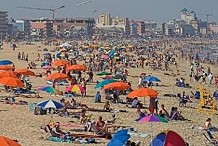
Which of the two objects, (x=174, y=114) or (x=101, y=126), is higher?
(x=101, y=126)

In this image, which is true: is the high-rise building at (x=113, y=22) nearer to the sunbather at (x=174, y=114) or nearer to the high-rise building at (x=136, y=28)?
the high-rise building at (x=136, y=28)

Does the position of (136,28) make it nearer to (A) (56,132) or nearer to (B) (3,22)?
(B) (3,22)

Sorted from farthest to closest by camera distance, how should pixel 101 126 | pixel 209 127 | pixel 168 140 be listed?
pixel 209 127 → pixel 101 126 → pixel 168 140

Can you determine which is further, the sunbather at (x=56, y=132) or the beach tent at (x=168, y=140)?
the sunbather at (x=56, y=132)

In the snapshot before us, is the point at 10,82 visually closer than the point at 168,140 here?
No

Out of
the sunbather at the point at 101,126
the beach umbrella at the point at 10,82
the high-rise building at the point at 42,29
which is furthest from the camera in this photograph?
the high-rise building at the point at 42,29

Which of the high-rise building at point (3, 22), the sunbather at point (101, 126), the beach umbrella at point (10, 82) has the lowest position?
the sunbather at point (101, 126)

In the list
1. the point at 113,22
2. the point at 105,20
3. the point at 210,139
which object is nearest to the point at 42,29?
the point at 113,22

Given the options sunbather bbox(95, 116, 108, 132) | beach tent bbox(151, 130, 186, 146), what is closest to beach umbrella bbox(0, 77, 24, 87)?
sunbather bbox(95, 116, 108, 132)

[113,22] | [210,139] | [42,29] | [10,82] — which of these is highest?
[113,22]

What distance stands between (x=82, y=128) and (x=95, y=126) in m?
0.65

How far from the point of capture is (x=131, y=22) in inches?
7697

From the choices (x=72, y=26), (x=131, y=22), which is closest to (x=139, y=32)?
(x=131, y=22)

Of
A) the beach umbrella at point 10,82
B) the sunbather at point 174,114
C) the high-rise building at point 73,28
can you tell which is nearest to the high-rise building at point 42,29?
the high-rise building at point 73,28
